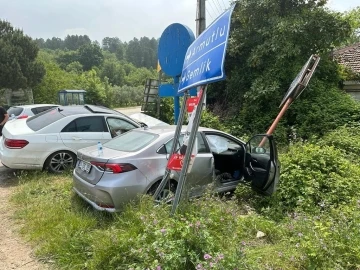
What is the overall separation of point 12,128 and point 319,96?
9673 millimetres

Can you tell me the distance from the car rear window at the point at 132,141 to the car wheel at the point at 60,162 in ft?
6.54

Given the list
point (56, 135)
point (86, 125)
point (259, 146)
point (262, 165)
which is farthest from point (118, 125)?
point (262, 165)

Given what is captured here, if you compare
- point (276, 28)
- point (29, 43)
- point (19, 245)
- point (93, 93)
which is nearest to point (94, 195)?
point (19, 245)

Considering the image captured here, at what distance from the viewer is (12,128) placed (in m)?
6.74

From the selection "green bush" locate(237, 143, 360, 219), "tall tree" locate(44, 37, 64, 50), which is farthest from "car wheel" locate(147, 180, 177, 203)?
"tall tree" locate(44, 37, 64, 50)

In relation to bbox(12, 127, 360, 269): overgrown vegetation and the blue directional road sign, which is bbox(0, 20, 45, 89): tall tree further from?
the blue directional road sign

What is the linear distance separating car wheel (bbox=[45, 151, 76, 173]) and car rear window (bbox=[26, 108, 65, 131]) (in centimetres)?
68

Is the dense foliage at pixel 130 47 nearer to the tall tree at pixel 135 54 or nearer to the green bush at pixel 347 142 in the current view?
the tall tree at pixel 135 54

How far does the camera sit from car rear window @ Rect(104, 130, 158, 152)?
15.5 feet

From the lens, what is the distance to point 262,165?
16.0 ft

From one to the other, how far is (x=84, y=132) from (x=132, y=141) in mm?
2441

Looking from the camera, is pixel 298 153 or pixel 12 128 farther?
pixel 12 128

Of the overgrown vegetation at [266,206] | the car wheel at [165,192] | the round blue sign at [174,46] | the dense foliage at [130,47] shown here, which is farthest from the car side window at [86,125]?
the dense foliage at [130,47]

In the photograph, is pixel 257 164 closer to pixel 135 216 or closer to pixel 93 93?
pixel 135 216
